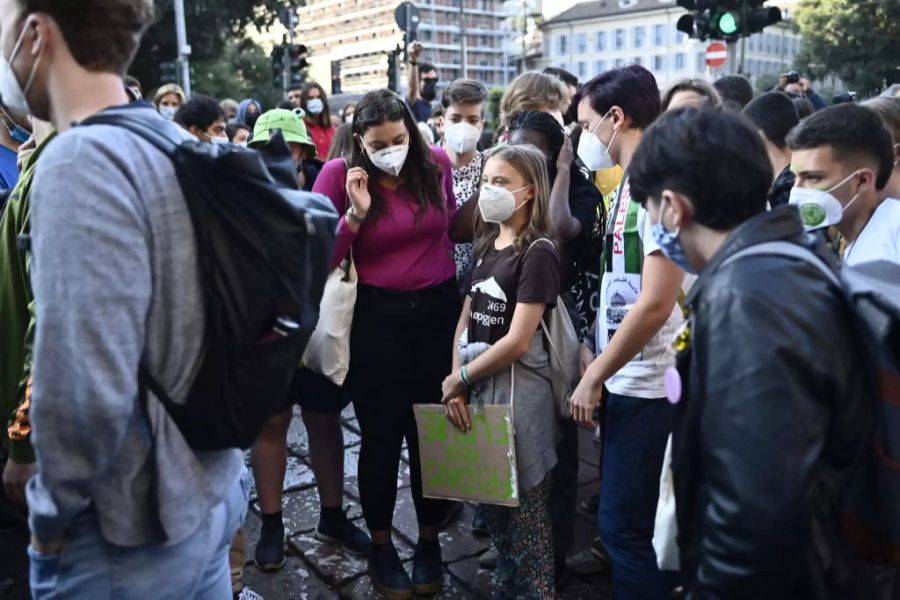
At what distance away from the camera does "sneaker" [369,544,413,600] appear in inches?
125

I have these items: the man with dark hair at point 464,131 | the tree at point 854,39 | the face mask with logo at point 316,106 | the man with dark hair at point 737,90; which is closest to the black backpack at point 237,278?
the man with dark hair at point 464,131

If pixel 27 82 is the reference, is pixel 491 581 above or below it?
below

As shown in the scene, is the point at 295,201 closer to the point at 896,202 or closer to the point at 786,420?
the point at 786,420

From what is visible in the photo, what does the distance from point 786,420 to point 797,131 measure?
1.80 meters

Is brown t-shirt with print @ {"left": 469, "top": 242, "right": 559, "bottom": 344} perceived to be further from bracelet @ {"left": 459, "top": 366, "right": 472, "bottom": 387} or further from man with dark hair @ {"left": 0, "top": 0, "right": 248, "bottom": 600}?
man with dark hair @ {"left": 0, "top": 0, "right": 248, "bottom": 600}

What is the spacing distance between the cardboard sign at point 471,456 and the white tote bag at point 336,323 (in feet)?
1.19

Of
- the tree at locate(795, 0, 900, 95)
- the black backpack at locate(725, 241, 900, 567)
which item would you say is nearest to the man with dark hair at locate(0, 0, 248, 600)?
the black backpack at locate(725, 241, 900, 567)

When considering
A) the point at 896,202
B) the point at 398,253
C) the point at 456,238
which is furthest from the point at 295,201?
the point at 896,202

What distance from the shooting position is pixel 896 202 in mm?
2678

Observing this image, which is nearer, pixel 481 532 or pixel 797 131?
pixel 797 131

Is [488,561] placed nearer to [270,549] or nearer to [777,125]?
[270,549]

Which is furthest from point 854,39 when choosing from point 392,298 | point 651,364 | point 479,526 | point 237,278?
point 237,278

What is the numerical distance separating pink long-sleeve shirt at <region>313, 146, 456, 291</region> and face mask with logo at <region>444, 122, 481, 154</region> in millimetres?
1294

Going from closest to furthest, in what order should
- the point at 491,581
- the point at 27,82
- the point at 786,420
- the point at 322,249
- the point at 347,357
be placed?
the point at 786,420
the point at 27,82
the point at 322,249
the point at 347,357
the point at 491,581
